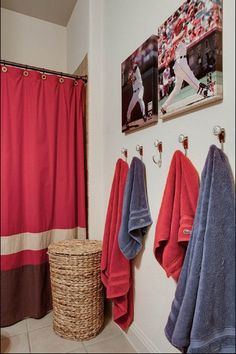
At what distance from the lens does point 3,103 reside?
1.43 metres

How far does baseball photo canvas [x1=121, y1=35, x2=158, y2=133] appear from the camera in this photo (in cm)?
108

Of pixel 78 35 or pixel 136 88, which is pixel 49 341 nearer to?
pixel 136 88

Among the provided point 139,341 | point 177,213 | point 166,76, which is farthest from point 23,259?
point 166,76

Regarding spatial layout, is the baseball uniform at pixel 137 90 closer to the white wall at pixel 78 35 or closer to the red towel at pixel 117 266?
the red towel at pixel 117 266

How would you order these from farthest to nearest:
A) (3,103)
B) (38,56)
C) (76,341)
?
(38,56)
(3,103)
(76,341)

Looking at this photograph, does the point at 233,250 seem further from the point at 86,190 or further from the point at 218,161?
the point at 86,190

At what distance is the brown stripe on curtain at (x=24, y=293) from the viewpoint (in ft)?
4.64

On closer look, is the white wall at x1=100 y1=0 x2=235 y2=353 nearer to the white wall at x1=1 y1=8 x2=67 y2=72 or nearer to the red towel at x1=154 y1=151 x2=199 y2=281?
the red towel at x1=154 y1=151 x2=199 y2=281

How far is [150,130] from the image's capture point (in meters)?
1.15

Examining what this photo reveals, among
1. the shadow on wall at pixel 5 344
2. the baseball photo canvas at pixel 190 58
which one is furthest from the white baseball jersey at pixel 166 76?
the shadow on wall at pixel 5 344

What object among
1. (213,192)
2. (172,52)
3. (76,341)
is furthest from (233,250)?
(76,341)

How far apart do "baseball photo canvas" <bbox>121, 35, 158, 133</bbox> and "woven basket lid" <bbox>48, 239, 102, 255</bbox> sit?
2.26 ft

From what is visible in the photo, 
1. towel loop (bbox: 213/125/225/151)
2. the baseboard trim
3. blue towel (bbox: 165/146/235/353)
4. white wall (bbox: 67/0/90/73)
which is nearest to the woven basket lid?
the baseboard trim

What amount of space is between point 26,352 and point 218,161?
1.21 m
